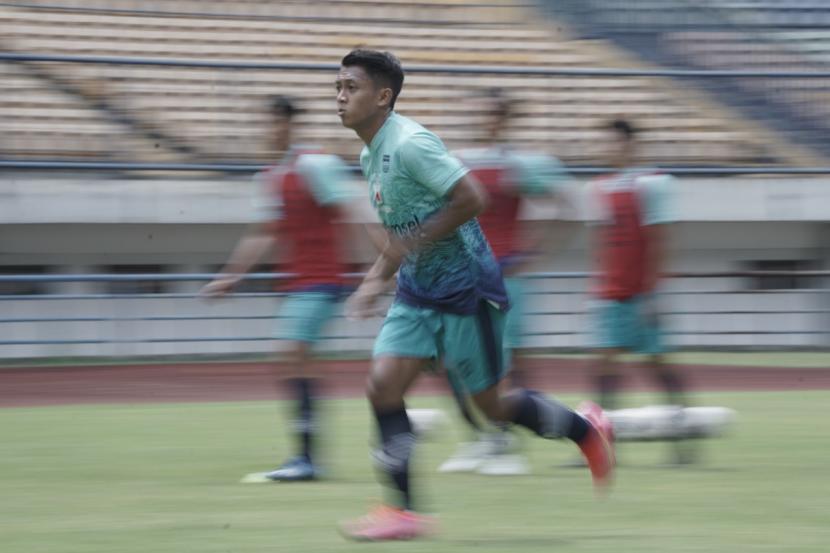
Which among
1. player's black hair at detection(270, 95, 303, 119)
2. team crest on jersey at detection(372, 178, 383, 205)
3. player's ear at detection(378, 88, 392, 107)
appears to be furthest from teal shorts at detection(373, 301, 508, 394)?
player's black hair at detection(270, 95, 303, 119)

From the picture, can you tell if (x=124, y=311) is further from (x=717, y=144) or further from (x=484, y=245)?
(x=484, y=245)

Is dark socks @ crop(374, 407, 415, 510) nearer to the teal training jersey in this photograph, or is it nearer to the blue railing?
the teal training jersey

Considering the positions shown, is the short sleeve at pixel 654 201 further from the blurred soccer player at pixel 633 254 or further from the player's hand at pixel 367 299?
the player's hand at pixel 367 299

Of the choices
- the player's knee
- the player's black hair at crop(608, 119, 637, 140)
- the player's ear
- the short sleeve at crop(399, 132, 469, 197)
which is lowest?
the player's knee

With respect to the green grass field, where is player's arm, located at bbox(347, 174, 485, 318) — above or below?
above

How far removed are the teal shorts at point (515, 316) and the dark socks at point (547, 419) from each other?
190cm

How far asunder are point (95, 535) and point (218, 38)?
48.5ft

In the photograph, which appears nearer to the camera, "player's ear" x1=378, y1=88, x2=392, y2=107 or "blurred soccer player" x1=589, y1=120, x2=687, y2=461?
"player's ear" x1=378, y1=88, x2=392, y2=107

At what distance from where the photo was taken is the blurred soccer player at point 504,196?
7.35 meters

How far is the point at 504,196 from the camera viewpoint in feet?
24.5

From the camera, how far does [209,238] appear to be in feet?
55.8

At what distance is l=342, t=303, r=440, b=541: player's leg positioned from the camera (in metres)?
5.14

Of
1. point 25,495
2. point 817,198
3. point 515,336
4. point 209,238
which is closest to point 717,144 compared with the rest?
point 817,198

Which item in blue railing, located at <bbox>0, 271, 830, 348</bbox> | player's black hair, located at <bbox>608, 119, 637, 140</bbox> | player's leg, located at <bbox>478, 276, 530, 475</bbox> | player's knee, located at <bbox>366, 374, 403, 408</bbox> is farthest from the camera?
blue railing, located at <bbox>0, 271, 830, 348</bbox>
